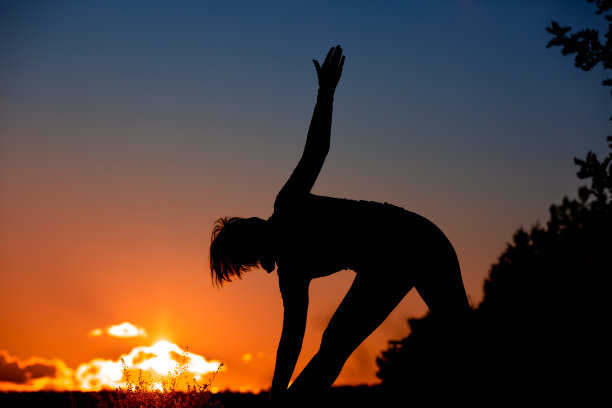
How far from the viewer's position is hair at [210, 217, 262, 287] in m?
3.77

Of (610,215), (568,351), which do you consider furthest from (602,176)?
(568,351)

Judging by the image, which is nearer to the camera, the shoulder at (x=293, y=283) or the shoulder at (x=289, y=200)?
the shoulder at (x=289, y=200)

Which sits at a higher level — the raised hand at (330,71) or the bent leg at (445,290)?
the raised hand at (330,71)

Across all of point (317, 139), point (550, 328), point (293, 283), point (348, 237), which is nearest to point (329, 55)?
point (317, 139)

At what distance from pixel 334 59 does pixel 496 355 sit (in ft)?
7.08

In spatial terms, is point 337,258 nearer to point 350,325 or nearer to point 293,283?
point 293,283

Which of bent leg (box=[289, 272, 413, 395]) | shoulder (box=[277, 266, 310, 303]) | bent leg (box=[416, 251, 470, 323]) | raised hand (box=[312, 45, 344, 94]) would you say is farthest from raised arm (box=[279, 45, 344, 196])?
bent leg (box=[416, 251, 470, 323])

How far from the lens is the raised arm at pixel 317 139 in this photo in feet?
11.7

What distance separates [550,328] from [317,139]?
1713cm

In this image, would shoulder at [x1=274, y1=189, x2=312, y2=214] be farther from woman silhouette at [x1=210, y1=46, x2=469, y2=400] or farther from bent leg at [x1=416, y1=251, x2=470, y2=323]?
bent leg at [x1=416, y1=251, x2=470, y2=323]

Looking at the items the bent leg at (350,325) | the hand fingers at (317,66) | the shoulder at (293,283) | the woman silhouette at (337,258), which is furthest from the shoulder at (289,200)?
the hand fingers at (317,66)

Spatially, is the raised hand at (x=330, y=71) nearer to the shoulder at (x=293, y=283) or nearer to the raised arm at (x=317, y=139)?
the raised arm at (x=317, y=139)

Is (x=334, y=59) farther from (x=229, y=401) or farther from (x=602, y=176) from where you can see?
(x=229, y=401)

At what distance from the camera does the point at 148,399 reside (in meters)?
5.39
